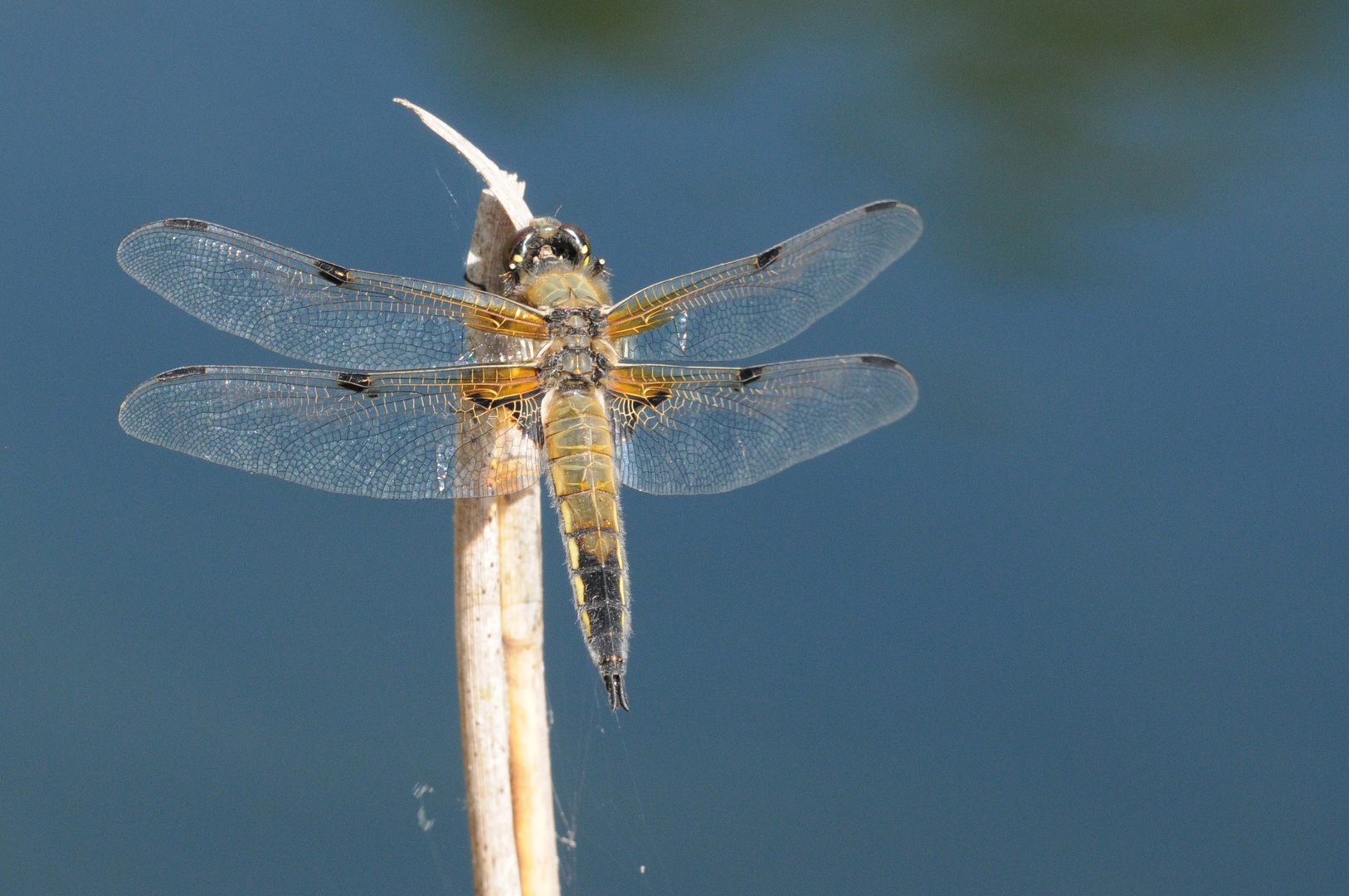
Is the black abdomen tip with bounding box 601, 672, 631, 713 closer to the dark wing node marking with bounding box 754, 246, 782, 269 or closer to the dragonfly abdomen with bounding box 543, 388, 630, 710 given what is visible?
the dragonfly abdomen with bounding box 543, 388, 630, 710

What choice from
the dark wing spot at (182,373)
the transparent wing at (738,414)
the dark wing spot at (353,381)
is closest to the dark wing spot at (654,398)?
the transparent wing at (738,414)

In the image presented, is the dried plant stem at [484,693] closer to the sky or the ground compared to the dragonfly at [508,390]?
closer to the ground

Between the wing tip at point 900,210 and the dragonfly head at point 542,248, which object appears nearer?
the dragonfly head at point 542,248

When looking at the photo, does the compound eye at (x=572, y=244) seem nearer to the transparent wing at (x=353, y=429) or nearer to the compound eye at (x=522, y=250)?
the compound eye at (x=522, y=250)

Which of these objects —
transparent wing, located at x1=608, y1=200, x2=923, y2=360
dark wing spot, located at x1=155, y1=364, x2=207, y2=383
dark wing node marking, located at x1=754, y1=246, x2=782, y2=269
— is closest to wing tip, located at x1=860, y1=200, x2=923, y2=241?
transparent wing, located at x1=608, y1=200, x2=923, y2=360

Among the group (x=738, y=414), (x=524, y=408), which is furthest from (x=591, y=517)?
(x=738, y=414)

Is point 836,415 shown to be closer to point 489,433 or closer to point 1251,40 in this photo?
point 489,433

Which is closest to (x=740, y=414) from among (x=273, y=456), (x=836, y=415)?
(x=836, y=415)

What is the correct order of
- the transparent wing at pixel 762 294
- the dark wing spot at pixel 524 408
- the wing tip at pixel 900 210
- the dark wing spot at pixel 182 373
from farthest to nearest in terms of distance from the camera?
the wing tip at pixel 900 210, the transparent wing at pixel 762 294, the dark wing spot at pixel 524 408, the dark wing spot at pixel 182 373
